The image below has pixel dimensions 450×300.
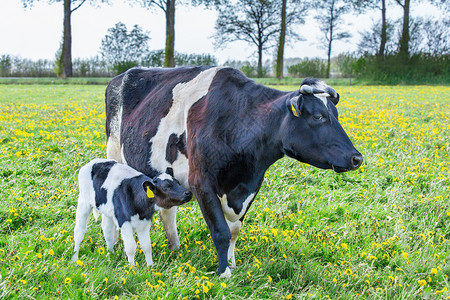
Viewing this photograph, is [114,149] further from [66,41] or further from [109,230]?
[66,41]

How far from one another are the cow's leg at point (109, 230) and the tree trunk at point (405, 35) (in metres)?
34.4

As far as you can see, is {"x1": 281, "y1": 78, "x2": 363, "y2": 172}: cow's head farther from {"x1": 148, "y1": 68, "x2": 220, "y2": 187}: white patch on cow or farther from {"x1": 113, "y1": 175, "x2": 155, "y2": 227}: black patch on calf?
{"x1": 113, "y1": 175, "x2": 155, "y2": 227}: black patch on calf

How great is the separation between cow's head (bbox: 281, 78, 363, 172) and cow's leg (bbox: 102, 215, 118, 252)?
5.81 ft

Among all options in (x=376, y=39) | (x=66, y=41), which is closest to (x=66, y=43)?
(x=66, y=41)

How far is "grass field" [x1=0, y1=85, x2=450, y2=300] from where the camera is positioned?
10.4 ft

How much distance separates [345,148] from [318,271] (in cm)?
128

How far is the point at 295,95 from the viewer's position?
303 cm

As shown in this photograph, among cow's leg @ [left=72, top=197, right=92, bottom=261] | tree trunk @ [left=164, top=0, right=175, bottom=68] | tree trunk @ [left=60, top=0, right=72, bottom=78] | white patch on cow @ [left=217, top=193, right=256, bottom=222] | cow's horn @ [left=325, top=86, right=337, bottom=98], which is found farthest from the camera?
tree trunk @ [left=60, top=0, right=72, bottom=78]

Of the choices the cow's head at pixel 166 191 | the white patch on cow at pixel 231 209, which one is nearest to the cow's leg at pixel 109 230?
the cow's head at pixel 166 191

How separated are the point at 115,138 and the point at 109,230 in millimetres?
996

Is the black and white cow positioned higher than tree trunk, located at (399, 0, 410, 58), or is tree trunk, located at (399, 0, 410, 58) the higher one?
tree trunk, located at (399, 0, 410, 58)

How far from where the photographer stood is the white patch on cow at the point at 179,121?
346 centimetres

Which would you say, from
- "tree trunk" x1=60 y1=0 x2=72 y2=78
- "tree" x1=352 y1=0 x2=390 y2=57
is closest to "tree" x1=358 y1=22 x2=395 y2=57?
"tree" x1=352 y1=0 x2=390 y2=57

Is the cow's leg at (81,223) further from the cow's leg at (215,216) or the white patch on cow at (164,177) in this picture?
the cow's leg at (215,216)
